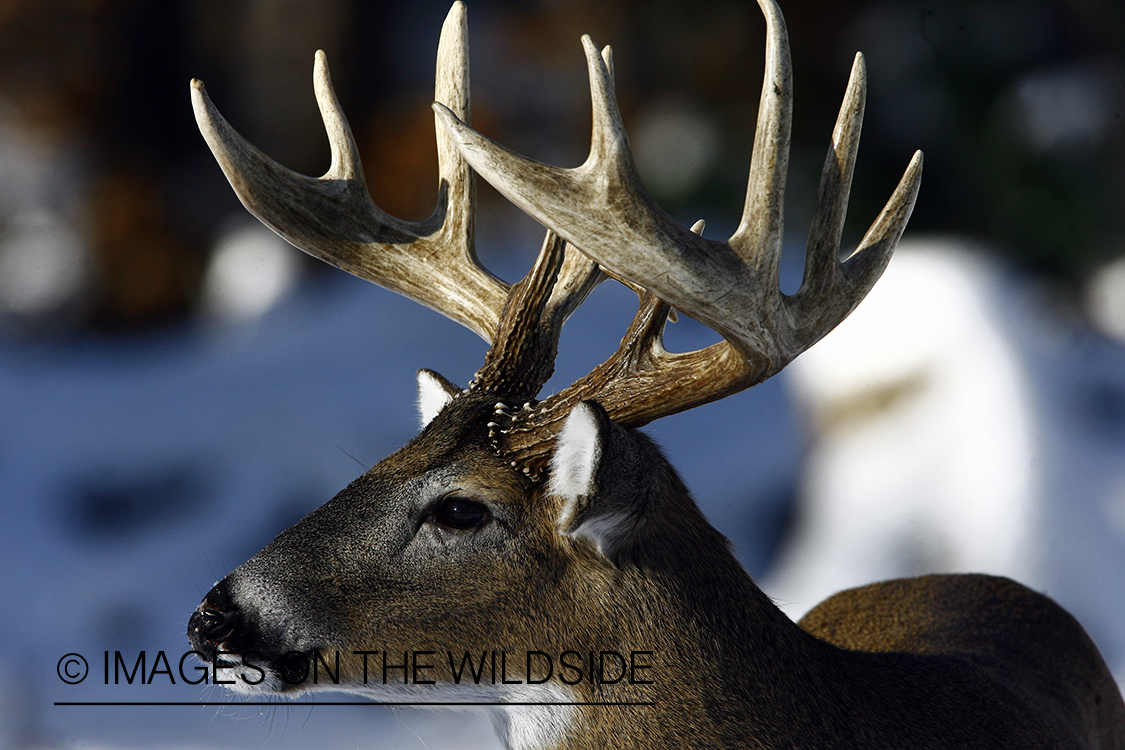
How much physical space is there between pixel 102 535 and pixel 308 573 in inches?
152

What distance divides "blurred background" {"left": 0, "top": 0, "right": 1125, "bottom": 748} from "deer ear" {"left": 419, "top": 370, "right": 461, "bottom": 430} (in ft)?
4.77

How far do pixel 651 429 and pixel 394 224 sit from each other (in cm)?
288

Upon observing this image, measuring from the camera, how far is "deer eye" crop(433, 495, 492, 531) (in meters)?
1.63

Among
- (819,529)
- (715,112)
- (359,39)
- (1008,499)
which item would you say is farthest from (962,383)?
(359,39)

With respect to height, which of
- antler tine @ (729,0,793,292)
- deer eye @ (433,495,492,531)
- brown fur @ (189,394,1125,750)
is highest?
antler tine @ (729,0,793,292)

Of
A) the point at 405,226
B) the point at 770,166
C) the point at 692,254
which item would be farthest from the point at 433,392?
the point at 770,166

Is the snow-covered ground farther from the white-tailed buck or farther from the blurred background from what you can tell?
the white-tailed buck

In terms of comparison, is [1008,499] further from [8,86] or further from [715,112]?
[8,86]

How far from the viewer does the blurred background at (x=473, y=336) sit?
4.46 meters

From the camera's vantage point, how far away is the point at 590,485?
1.50 meters
